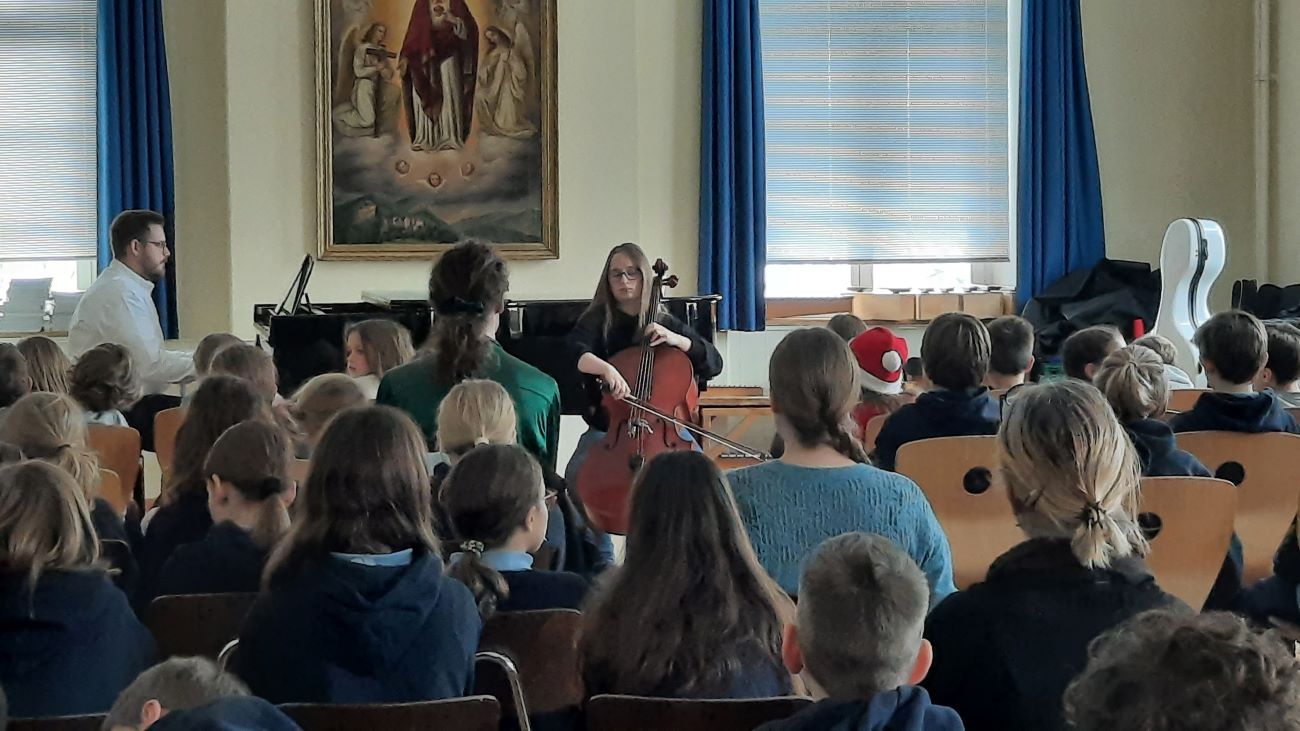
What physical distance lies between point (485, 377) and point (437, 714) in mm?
1729

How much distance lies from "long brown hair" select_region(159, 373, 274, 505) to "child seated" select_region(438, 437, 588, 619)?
2.52 feet

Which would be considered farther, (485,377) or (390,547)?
(485,377)

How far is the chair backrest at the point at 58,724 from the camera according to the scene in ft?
5.61

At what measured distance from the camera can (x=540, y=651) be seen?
2326mm

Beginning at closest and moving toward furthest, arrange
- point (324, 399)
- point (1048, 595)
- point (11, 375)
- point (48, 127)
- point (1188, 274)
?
point (1048, 595) < point (324, 399) < point (11, 375) < point (1188, 274) < point (48, 127)

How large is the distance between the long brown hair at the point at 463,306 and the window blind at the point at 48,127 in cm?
487

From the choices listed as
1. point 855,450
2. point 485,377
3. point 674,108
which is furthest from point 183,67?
point 855,450

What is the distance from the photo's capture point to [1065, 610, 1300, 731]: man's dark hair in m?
0.97

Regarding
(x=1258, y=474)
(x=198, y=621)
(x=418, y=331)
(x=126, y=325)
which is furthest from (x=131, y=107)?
(x=1258, y=474)

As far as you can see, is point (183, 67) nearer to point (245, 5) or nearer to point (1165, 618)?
point (245, 5)

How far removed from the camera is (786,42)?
8188 millimetres

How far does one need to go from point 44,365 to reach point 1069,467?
10.6 ft

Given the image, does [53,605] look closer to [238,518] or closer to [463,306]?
[238,518]

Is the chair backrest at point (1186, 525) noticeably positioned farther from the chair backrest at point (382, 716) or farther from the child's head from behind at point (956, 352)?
the chair backrest at point (382, 716)
